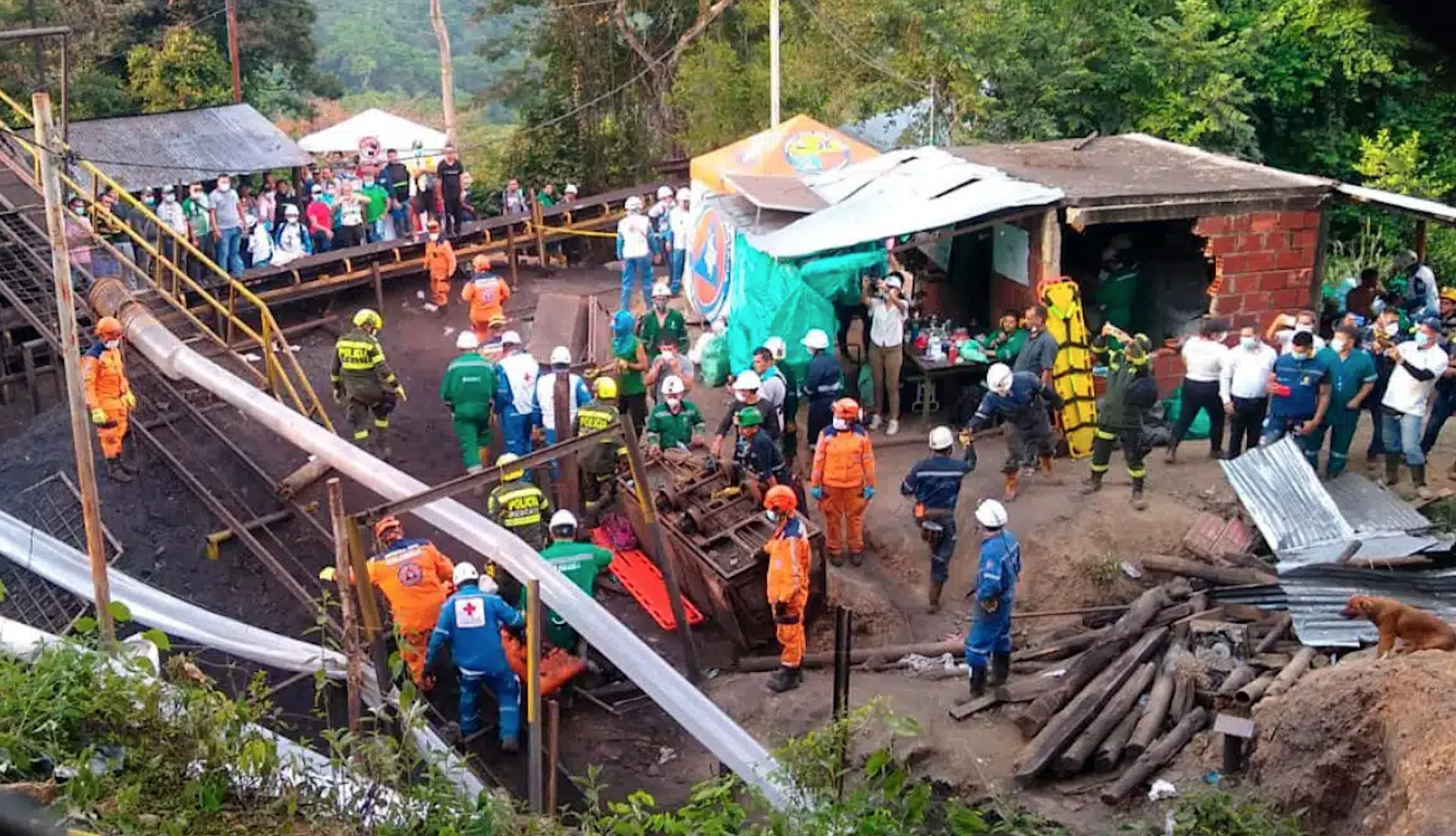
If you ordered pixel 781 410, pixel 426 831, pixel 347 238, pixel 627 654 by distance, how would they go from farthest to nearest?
pixel 347 238 < pixel 781 410 < pixel 627 654 < pixel 426 831

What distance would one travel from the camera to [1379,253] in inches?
858

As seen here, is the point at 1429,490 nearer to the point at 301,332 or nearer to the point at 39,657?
the point at 39,657

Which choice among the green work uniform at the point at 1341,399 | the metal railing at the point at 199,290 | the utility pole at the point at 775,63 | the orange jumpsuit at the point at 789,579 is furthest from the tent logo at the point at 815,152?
the orange jumpsuit at the point at 789,579

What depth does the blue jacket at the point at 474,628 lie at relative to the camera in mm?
9117

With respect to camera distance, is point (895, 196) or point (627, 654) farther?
point (895, 196)

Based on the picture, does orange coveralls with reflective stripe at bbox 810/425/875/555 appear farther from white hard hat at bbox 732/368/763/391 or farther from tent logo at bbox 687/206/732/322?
tent logo at bbox 687/206/732/322

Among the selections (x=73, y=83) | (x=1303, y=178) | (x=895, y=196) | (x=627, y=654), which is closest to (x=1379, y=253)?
(x=1303, y=178)

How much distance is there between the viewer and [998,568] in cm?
963

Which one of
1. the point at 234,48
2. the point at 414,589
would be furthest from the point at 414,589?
the point at 234,48

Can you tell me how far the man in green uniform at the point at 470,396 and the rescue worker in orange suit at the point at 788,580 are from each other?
13.2 feet

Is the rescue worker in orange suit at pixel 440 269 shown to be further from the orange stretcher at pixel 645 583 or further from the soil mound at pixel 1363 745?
the soil mound at pixel 1363 745

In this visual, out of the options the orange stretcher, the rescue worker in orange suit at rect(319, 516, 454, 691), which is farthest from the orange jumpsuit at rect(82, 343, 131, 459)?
the orange stretcher

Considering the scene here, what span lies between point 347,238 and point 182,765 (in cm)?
1539

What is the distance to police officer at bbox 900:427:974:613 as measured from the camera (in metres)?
11.2
